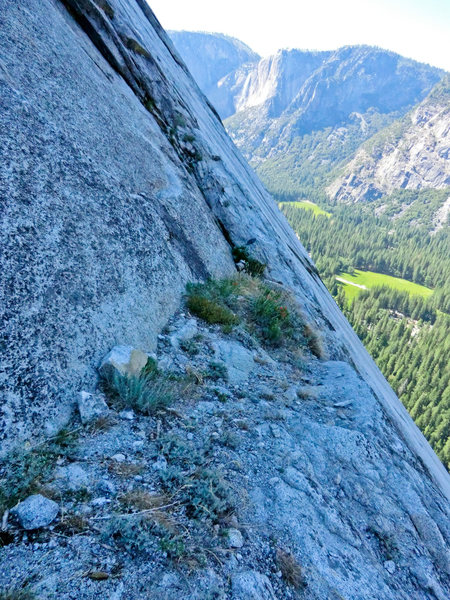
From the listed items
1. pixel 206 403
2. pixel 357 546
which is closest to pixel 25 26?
pixel 206 403

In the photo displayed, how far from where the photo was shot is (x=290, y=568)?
362cm

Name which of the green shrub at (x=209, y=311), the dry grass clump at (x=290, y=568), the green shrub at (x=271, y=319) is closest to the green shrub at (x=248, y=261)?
the green shrub at (x=271, y=319)

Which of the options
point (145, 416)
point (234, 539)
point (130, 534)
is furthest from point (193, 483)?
point (145, 416)

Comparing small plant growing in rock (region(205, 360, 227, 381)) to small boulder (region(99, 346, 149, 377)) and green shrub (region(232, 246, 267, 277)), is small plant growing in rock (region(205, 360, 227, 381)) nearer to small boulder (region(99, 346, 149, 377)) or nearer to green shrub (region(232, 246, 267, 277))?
small boulder (region(99, 346, 149, 377))

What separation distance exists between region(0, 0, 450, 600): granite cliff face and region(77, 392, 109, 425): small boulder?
109 millimetres

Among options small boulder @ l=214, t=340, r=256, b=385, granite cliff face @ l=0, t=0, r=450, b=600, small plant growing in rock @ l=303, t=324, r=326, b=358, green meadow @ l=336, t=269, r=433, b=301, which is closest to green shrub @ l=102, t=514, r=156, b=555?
→ granite cliff face @ l=0, t=0, r=450, b=600

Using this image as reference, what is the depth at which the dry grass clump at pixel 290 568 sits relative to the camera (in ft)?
11.6

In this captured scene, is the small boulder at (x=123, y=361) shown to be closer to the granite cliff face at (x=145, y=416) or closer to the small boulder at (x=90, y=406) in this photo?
the granite cliff face at (x=145, y=416)

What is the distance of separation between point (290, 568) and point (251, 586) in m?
0.57

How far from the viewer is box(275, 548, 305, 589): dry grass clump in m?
3.54

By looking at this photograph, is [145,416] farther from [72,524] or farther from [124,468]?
[72,524]

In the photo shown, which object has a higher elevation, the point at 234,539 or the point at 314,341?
the point at 314,341

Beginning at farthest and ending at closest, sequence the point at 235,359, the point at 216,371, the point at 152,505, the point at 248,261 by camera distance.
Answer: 1. the point at 248,261
2. the point at 235,359
3. the point at 216,371
4. the point at 152,505

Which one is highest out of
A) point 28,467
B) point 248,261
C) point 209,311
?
point 248,261
